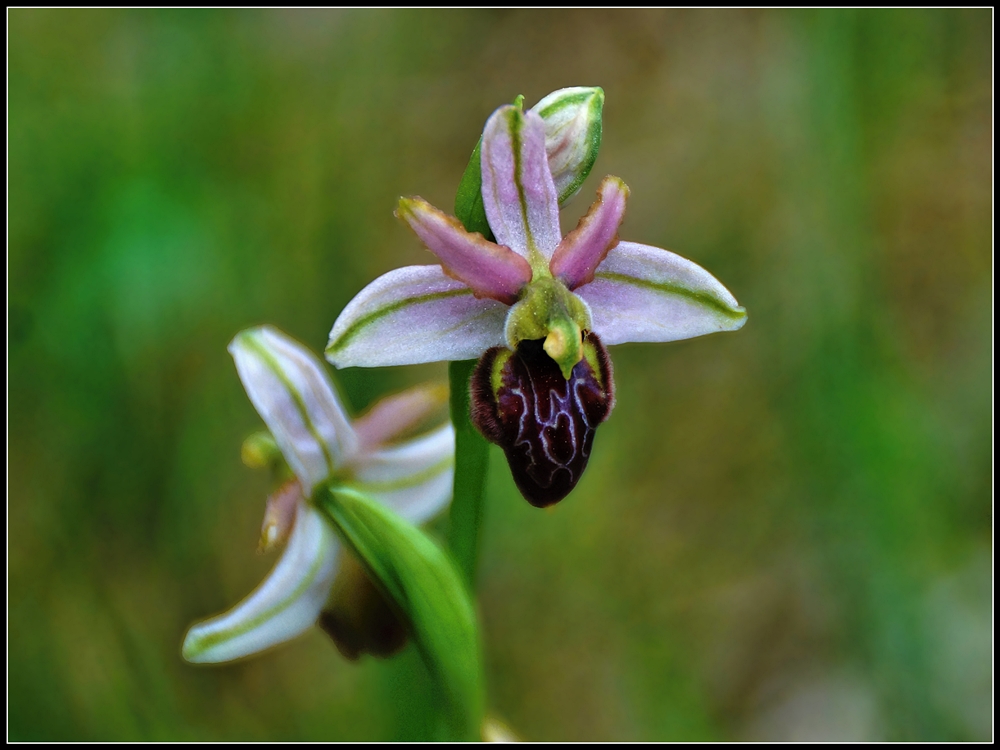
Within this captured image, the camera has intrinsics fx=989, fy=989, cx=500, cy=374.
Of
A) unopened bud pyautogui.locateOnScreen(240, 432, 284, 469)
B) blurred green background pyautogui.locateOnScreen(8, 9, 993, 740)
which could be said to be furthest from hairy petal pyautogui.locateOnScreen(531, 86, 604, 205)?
blurred green background pyautogui.locateOnScreen(8, 9, 993, 740)

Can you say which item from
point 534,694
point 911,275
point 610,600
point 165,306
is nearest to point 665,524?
point 610,600

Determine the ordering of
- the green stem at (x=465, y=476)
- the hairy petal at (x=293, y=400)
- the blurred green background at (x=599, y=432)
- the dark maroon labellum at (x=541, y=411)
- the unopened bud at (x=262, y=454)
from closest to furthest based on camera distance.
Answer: the dark maroon labellum at (x=541, y=411) < the green stem at (x=465, y=476) < the hairy petal at (x=293, y=400) < the unopened bud at (x=262, y=454) < the blurred green background at (x=599, y=432)

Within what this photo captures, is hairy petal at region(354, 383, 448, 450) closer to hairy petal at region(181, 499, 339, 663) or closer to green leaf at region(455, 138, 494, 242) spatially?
hairy petal at region(181, 499, 339, 663)

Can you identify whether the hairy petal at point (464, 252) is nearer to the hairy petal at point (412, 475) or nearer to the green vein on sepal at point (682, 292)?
the green vein on sepal at point (682, 292)

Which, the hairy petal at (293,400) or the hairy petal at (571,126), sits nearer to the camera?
the hairy petal at (571,126)

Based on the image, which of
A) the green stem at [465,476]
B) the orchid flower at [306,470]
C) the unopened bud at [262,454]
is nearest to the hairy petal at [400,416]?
the orchid flower at [306,470]

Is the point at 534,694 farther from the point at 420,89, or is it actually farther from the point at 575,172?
the point at 420,89

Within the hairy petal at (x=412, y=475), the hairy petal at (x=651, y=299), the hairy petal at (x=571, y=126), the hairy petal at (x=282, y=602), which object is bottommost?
the hairy petal at (x=282, y=602)
